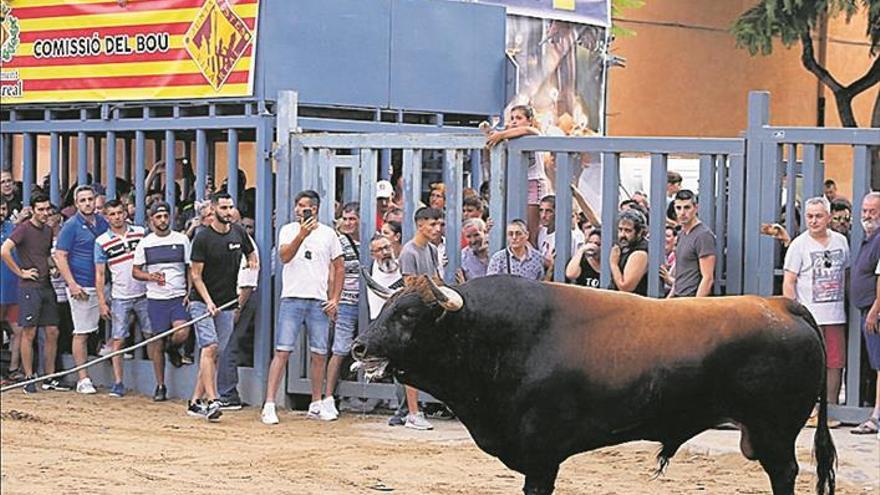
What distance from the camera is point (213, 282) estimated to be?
13508 millimetres

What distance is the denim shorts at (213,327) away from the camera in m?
13.4

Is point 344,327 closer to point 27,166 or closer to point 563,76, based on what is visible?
point 27,166

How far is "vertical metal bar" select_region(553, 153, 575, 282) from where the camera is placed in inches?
502

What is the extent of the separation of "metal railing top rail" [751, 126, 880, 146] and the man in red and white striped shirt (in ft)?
18.7

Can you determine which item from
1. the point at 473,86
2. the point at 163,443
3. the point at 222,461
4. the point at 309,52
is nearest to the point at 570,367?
the point at 222,461

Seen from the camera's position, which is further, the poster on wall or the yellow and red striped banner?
the poster on wall

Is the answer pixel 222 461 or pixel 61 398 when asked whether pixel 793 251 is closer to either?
pixel 222 461

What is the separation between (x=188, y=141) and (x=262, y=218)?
3.48 m

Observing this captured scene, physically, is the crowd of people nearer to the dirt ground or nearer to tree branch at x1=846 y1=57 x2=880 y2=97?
the dirt ground

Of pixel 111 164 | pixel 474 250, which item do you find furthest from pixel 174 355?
pixel 474 250

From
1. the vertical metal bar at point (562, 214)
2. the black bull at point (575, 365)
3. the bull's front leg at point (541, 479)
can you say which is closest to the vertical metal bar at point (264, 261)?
the vertical metal bar at point (562, 214)

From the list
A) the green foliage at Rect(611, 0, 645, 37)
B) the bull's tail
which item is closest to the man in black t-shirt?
the bull's tail

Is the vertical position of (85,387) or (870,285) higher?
(870,285)

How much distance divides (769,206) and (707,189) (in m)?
0.49
